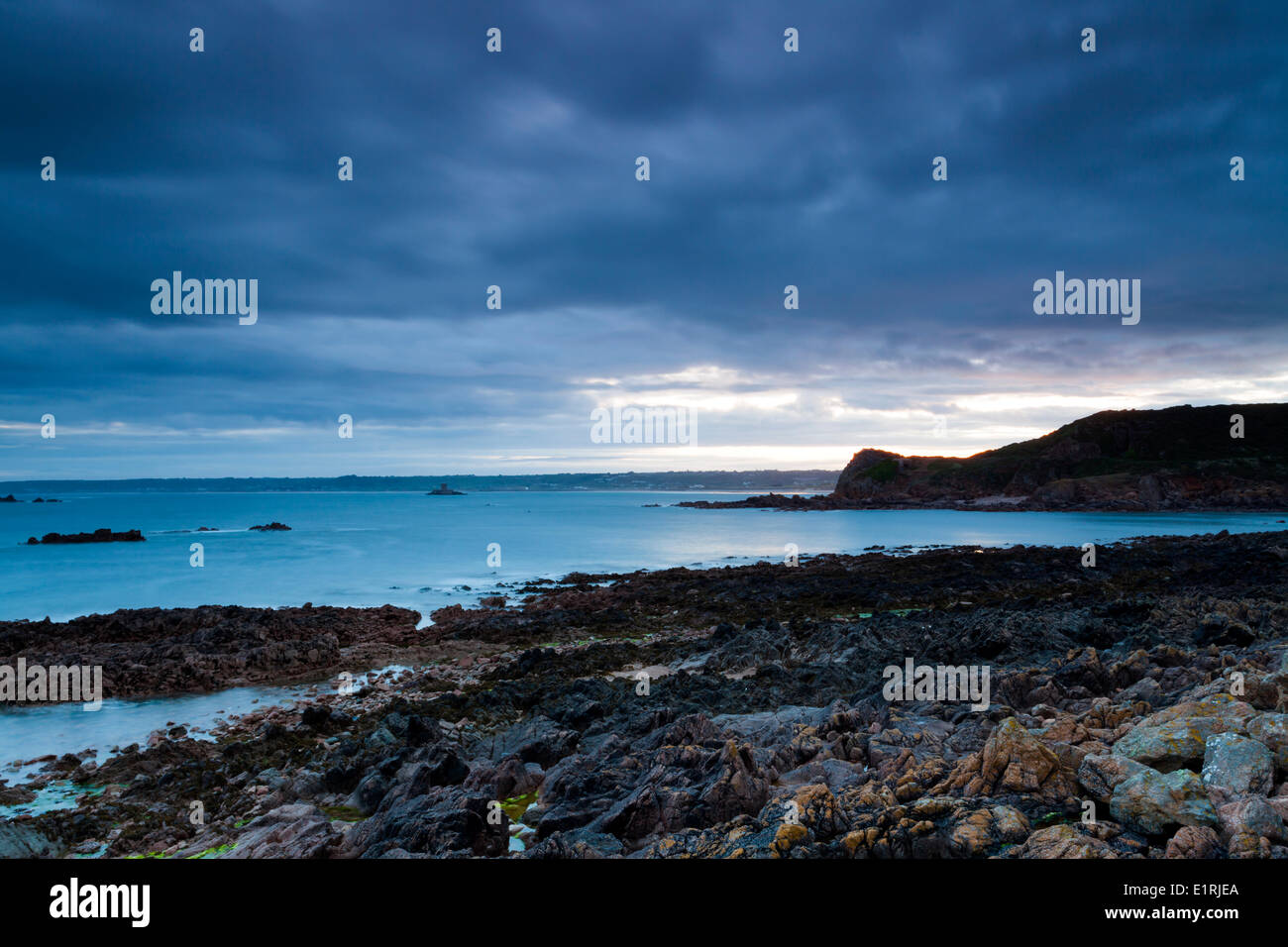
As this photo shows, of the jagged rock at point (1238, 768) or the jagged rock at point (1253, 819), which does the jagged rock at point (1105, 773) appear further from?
the jagged rock at point (1253, 819)

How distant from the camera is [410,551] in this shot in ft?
156

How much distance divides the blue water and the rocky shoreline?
1116cm

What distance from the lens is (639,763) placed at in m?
7.66

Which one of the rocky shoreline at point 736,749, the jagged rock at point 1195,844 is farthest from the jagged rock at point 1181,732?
the jagged rock at point 1195,844

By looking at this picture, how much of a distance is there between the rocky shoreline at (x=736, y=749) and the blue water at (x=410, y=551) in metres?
11.2

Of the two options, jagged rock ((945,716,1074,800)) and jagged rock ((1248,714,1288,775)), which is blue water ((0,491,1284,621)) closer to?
jagged rock ((945,716,1074,800))

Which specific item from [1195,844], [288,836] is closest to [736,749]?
[1195,844]

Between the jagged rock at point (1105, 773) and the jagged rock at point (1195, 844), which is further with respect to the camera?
the jagged rock at point (1105, 773)

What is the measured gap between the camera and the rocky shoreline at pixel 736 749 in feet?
16.7

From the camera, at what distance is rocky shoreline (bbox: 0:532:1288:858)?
508 cm

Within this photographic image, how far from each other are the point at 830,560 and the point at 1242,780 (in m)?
32.5

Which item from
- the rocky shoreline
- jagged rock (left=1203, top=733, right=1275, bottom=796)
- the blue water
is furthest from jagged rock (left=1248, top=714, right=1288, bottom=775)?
the blue water

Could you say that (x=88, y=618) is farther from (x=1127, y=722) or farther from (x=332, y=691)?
(x=1127, y=722)
